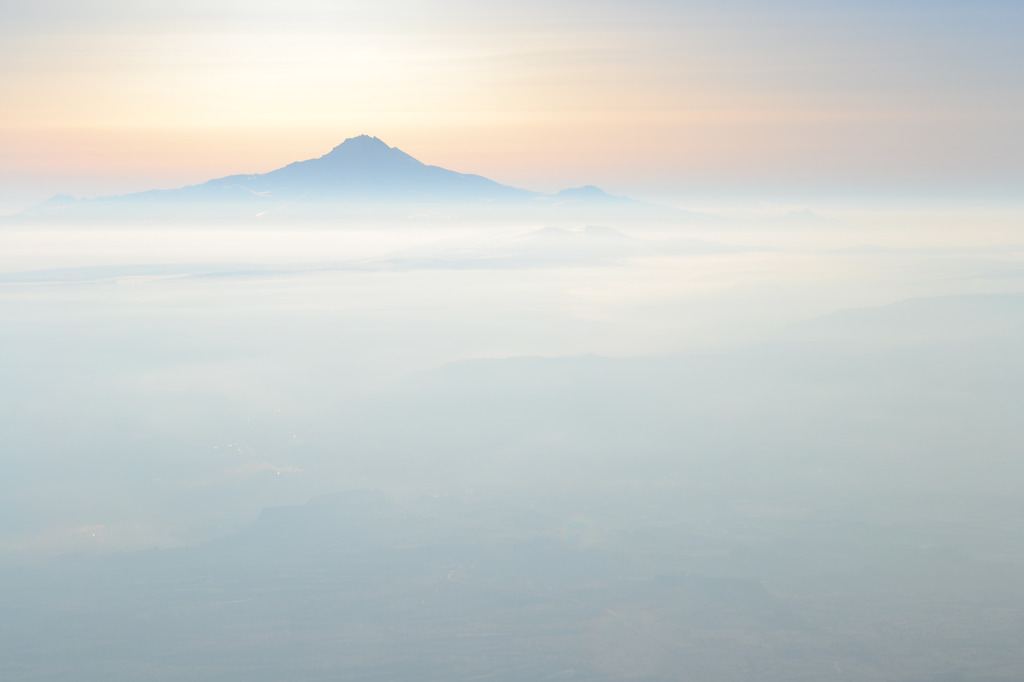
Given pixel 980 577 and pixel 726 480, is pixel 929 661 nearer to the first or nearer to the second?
pixel 980 577

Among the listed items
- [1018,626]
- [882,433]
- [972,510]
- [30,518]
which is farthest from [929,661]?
[30,518]

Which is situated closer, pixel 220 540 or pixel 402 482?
pixel 220 540

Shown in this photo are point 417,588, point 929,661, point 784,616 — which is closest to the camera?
point 929,661

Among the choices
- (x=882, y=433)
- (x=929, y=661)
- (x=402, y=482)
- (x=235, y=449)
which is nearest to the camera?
(x=929, y=661)

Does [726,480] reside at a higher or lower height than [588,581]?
higher

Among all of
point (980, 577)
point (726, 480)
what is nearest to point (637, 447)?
point (726, 480)

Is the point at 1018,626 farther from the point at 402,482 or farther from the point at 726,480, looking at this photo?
the point at 402,482

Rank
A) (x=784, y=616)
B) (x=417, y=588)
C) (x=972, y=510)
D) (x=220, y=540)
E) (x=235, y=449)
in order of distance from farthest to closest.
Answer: (x=235, y=449) → (x=972, y=510) → (x=220, y=540) → (x=417, y=588) → (x=784, y=616)

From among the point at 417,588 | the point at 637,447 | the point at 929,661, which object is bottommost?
the point at 929,661

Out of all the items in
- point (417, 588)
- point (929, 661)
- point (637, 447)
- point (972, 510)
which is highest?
point (637, 447)
